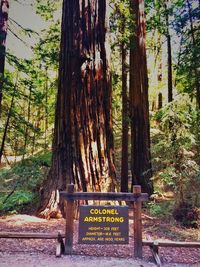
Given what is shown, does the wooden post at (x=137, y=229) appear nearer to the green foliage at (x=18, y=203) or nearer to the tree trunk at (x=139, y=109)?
the green foliage at (x=18, y=203)

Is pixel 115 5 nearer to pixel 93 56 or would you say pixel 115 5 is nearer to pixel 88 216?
pixel 93 56

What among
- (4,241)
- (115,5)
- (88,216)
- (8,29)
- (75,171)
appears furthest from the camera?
(8,29)

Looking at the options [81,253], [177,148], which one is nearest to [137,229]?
[81,253]

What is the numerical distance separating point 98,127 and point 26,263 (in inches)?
135

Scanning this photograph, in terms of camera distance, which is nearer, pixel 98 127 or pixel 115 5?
pixel 98 127

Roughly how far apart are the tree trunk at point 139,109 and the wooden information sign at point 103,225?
539 cm

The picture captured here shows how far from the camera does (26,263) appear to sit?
14.1 feet

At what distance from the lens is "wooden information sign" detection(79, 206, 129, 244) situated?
4754mm

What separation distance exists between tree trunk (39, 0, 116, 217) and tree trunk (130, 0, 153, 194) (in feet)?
12.0

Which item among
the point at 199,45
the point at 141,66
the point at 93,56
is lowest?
the point at 93,56

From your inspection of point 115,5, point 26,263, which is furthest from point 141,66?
point 26,263

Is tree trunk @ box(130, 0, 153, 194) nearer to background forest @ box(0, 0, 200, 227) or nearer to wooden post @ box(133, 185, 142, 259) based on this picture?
background forest @ box(0, 0, 200, 227)

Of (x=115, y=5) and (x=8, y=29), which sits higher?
(x=8, y=29)

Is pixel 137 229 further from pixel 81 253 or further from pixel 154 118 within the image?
pixel 154 118
